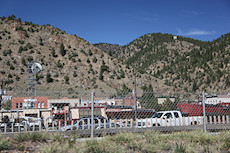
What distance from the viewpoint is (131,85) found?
75562mm

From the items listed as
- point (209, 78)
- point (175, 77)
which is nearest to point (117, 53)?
point (175, 77)

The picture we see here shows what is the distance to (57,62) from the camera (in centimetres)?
7494

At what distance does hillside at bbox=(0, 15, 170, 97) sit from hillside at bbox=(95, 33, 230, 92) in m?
13.8

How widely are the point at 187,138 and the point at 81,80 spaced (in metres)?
59.9

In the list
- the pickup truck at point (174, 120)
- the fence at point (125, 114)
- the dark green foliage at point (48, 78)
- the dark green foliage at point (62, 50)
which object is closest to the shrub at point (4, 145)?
the fence at point (125, 114)

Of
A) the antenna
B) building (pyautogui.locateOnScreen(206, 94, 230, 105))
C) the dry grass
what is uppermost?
the antenna

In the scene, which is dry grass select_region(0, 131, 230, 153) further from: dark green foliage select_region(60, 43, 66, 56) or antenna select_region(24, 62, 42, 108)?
dark green foliage select_region(60, 43, 66, 56)

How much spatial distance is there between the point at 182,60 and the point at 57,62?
70276 millimetres

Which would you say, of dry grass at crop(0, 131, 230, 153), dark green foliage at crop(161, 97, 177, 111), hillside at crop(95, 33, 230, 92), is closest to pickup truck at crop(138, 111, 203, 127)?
dark green foliage at crop(161, 97, 177, 111)

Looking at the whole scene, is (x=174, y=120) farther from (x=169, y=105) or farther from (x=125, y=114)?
(x=125, y=114)

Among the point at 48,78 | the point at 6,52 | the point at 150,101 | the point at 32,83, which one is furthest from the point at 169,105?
the point at 6,52

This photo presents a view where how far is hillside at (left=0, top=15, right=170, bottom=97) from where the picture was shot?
63.9m

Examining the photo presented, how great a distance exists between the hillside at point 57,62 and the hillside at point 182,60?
1377 centimetres

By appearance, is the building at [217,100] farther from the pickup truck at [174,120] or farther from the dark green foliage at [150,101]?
the dark green foliage at [150,101]
